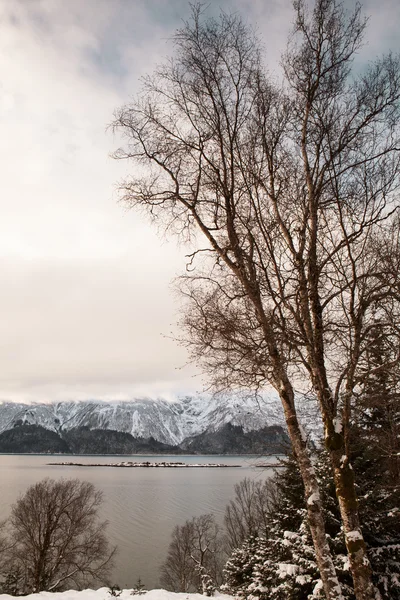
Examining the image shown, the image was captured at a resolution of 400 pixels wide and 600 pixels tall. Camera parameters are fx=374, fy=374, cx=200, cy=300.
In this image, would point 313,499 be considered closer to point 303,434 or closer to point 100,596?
point 303,434

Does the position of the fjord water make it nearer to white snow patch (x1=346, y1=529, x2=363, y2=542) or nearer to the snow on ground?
white snow patch (x1=346, y1=529, x2=363, y2=542)

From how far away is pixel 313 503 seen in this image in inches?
217

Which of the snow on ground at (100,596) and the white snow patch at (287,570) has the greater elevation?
the white snow patch at (287,570)

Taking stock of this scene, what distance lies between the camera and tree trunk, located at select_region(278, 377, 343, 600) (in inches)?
207

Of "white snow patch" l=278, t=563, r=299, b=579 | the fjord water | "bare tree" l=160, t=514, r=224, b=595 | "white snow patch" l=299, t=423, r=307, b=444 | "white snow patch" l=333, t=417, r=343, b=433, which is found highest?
"white snow patch" l=333, t=417, r=343, b=433

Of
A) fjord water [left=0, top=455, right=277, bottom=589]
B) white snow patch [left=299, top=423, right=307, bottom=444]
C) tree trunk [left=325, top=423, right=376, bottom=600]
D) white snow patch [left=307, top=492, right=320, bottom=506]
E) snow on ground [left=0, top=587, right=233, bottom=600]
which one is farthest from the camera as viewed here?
fjord water [left=0, top=455, right=277, bottom=589]

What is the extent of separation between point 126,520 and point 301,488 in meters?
69.5

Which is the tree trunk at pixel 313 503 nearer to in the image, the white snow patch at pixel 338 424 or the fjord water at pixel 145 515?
the white snow patch at pixel 338 424

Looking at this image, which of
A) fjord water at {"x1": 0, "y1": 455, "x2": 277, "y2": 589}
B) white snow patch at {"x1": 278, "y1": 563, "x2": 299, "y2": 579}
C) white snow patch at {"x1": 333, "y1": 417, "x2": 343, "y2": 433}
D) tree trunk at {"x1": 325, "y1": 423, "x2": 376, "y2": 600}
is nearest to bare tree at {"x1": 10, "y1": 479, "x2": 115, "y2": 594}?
fjord water at {"x1": 0, "y1": 455, "x2": 277, "y2": 589}

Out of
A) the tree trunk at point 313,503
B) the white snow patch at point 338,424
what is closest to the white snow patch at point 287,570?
the tree trunk at point 313,503

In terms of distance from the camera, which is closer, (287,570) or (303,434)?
(303,434)

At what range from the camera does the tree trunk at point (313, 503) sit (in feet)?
17.2

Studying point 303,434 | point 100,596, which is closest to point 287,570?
point 303,434

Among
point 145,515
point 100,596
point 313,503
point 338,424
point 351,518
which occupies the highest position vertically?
point 338,424
